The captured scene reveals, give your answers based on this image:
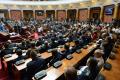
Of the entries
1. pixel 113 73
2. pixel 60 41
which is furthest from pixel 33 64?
pixel 60 41

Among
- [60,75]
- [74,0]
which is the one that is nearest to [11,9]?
[74,0]

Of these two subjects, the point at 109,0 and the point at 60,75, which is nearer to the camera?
the point at 60,75

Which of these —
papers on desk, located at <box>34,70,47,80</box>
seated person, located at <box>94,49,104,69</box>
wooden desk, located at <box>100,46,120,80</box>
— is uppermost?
seated person, located at <box>94,49,104,69</box>

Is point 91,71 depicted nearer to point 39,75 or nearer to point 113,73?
point 113,73

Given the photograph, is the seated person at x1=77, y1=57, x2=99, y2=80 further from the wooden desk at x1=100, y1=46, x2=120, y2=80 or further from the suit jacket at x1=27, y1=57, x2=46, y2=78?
the suit jacket at x1=27, y1=57, x2=46, y2=78

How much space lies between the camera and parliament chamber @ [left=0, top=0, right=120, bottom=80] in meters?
3.00

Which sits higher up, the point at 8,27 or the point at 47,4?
the point at 47,4

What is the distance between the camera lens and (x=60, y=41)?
607cm

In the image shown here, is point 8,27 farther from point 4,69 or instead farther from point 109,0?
point 109,0

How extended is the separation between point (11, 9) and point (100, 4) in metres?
14.5

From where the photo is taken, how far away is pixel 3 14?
2188cm

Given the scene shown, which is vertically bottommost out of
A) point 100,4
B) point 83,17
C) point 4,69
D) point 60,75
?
point 4,69

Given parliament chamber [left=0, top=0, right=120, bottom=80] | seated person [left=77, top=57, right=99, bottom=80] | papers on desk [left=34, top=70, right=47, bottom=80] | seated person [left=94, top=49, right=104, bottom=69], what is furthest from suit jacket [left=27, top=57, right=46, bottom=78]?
seated person [left=94, top=49, right=104, bottom=69]

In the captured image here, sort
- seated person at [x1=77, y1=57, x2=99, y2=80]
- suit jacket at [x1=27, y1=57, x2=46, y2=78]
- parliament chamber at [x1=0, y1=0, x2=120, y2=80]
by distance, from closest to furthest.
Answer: seated person at [x1=77, y1=57, x2=99, y2=80], parliament chamber at [x1=0, y1=0, x2=120, y2=80], suit jacket at [x1=27, y1=57, x2=46, y2=78]
